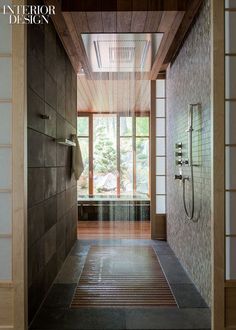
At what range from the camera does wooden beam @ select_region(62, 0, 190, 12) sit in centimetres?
250

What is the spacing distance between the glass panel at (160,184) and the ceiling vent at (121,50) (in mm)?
1702

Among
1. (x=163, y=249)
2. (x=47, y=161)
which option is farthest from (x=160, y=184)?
(x=47, y=161)

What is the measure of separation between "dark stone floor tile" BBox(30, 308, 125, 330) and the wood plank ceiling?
5.70ft

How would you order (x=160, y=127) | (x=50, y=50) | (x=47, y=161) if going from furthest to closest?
(x=160, y=127) < (x=50, y=50) < (x=47, y=161)

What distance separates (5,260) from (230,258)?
1449 millimetres

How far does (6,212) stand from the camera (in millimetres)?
1859

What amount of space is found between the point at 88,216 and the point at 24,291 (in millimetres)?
2093

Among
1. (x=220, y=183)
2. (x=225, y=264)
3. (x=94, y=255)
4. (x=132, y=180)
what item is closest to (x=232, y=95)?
(x=220, y=183)

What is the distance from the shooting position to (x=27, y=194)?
195 centimetres

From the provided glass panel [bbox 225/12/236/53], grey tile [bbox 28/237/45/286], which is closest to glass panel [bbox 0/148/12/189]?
grey tile [bbox 28/237/45/286]

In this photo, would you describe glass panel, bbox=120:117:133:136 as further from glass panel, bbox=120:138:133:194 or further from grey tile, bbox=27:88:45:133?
grey tile, bbox=27:88:45:133

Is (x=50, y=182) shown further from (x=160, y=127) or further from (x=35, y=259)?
(x=160, y=127)

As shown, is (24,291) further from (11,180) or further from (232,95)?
(232,95)

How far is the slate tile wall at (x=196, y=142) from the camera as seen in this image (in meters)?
2.29
